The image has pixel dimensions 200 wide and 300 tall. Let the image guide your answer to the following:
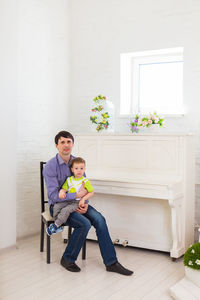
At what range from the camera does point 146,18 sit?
4.41m

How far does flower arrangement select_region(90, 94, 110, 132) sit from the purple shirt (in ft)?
3.12

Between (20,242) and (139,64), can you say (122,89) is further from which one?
(20,242)

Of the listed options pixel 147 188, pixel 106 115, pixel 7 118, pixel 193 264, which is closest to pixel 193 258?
pixel 193 264

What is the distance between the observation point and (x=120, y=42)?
15.1 ft

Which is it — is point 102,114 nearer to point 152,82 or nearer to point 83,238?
point 152,82

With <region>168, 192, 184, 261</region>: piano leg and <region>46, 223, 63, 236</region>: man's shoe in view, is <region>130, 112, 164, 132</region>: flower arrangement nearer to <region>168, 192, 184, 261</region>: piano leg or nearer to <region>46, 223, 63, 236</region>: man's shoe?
<region>168, 192, 184, 261</region>: piano leg

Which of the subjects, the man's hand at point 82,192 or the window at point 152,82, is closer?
the man's hand at point 82,192

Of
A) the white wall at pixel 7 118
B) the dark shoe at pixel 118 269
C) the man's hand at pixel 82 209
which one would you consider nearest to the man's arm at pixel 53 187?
the man's hand at pixel 82 209

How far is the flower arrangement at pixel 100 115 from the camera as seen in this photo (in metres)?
4.27

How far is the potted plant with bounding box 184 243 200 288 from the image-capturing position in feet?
9.31

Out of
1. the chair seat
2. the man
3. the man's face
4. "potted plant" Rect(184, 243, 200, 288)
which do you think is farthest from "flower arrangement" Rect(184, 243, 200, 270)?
the man's face

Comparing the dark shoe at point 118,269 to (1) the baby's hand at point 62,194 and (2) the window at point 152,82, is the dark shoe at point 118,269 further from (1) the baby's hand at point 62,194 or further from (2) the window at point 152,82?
(2) the window at point 152,82

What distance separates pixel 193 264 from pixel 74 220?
102 cm

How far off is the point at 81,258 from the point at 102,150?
1.16 meters
